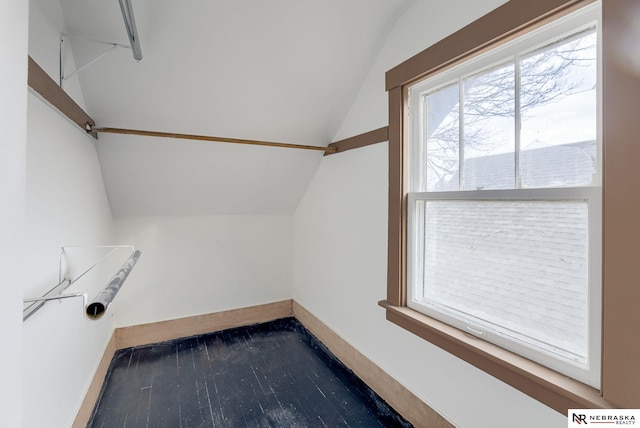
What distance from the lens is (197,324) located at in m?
3.04

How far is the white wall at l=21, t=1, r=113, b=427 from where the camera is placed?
1.22 m

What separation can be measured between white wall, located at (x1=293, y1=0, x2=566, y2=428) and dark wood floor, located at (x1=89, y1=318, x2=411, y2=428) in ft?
1.00

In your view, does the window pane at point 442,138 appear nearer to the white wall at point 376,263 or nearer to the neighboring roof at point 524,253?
the neighboring roof at point 524,253

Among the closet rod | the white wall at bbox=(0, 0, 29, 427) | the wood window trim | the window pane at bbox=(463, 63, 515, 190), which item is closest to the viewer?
the white wall at bbox=(0, 0, 29, 427)

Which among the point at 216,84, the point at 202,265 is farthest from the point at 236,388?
the point at 216,84

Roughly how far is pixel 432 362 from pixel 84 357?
215cm

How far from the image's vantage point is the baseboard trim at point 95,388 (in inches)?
68.0

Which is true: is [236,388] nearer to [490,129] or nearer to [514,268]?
[514,268]

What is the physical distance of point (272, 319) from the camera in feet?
11.1

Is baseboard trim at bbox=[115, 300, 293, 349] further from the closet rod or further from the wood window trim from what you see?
the wood window trim

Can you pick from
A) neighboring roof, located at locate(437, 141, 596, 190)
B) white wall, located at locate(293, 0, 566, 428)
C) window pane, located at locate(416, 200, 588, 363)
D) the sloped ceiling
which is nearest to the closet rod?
the sloped ceiling

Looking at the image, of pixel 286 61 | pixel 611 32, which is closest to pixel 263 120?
pixel 286 61

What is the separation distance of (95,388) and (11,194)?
6.86 feet

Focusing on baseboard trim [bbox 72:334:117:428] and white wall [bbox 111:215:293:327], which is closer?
baseboard trim [bbox 72:334:117:428]
